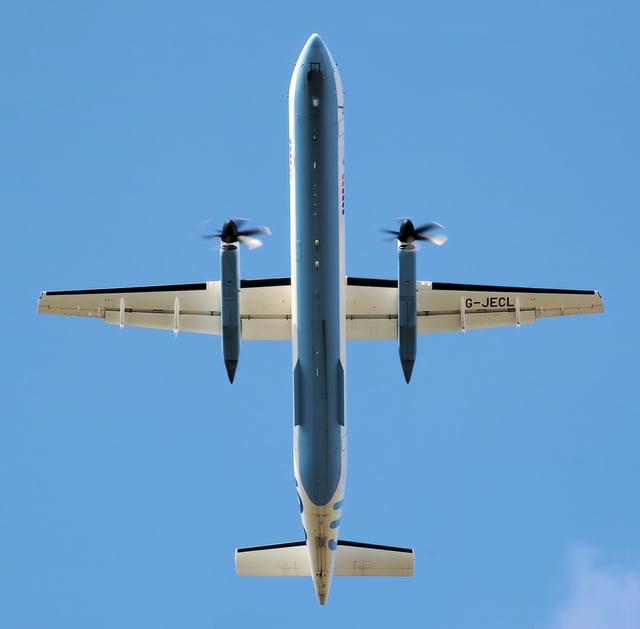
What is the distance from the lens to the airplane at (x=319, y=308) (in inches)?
1102

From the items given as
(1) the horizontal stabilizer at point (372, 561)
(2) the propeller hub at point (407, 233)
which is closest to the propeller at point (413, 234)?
(2) the propeller hub at point (407, 233)

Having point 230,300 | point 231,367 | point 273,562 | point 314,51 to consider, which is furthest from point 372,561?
point 314,51

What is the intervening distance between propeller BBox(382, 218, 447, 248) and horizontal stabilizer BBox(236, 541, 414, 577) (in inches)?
Answer: 347

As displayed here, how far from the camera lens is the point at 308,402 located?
2920 centimetres

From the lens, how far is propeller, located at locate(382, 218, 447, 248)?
98.2ft

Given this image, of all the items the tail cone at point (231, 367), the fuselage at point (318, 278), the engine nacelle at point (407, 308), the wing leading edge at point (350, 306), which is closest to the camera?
the fuselage at point (318, 278)

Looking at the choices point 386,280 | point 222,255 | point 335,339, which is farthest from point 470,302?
point 222,255

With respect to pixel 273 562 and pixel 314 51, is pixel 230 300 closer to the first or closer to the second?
pixel 314 51

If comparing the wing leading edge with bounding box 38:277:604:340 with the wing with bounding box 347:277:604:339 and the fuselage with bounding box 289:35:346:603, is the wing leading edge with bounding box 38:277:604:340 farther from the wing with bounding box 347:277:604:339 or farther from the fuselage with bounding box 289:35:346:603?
the fuselage with bounding box 289:35:346:603

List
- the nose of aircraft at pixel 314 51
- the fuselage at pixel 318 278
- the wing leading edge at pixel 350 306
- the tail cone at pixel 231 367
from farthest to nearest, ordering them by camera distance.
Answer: the wing leading edge at pixel 350 306, the tail cone at pixel 231 367, the fuselage at pixel 318 278, the nose of aircraft at pixel 314 51

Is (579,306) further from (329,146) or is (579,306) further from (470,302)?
(329,146)

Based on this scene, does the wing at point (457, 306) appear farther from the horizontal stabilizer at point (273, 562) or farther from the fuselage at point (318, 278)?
the horizontal stabilizer at point (273, 562)

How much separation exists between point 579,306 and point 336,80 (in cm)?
979

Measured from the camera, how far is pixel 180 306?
3288 cm
